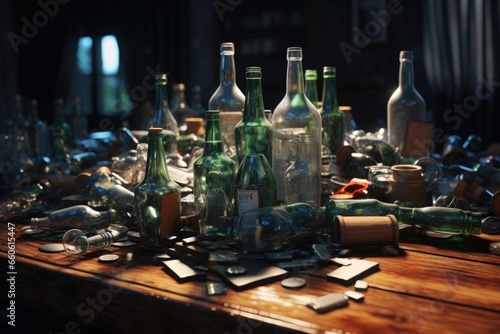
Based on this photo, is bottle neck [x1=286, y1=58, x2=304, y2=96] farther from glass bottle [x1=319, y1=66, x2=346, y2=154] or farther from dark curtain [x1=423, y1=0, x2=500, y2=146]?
dark curtain [x1=423, y1=0, x2=500, y2=146]

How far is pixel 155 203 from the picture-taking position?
1029mm

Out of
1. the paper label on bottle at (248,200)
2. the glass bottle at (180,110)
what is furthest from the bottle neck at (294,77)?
the glass bottle at (180,110)

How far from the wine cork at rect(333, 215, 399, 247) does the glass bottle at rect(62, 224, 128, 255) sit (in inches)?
16.8

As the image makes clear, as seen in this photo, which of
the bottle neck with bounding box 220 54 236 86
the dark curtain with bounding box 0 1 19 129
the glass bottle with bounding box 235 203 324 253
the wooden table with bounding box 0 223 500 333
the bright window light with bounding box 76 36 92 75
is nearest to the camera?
the wooden table with bounding box 0 223 500 333

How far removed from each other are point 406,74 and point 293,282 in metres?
1.05

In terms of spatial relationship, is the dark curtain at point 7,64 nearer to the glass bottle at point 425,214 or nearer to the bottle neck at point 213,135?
the bottle neck at point 213,135

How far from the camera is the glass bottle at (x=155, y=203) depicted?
1028mm

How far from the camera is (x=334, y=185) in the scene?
1.40 metres

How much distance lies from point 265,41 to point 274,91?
51 centimetres

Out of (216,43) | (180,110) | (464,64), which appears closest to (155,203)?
(180,110)

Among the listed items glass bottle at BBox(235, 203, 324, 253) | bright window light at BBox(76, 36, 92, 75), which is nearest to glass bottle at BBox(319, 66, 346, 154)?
glass bottle at BBox(235, 203, 324, 253)

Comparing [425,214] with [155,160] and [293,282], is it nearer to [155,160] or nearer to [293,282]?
[293,282]

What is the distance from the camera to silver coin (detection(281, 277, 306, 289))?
2.64 feet

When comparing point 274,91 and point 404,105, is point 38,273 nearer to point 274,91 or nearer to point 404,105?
point 404,105
